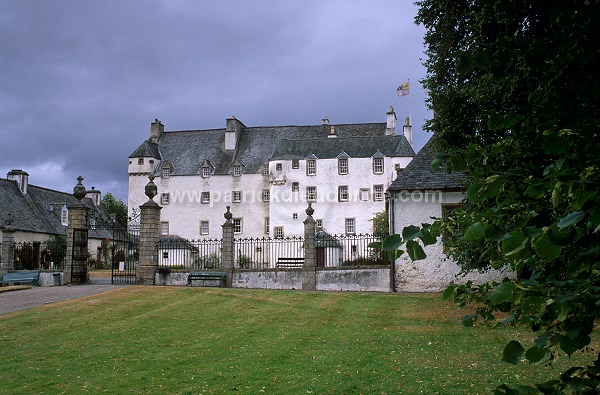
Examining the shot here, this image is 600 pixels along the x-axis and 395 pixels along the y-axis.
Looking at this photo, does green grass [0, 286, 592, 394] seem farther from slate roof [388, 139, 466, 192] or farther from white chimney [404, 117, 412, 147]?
white chimney [404, 117, 412, 147]

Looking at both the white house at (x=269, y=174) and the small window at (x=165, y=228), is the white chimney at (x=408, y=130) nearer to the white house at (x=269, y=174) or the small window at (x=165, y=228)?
the white house at (x=269, y=174)

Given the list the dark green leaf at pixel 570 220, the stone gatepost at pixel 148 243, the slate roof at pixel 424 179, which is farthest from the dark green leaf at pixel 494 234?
the stone gatepost at pixel 148 243

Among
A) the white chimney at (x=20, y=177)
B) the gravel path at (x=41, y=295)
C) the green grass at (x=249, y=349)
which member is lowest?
the green grass at (x=249, y=349)

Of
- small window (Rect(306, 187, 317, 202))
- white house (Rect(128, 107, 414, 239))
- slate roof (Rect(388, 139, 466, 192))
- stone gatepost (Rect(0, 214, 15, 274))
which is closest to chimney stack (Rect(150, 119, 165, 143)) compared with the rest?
white house (Rect(128, 107, 414, 239))

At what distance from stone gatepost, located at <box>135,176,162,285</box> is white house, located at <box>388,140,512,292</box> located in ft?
35.6

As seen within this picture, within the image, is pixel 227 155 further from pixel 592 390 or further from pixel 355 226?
pixel 592 390

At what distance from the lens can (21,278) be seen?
26.0 meters

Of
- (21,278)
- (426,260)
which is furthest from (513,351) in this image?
(21,278)

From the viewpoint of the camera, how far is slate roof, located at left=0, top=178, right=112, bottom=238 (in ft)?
148

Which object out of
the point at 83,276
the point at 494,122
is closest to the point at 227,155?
the point at 83,276

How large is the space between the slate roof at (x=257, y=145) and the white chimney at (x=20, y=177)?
49.2 ft

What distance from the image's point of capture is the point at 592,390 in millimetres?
2271

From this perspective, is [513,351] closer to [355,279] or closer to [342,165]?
[355,279]

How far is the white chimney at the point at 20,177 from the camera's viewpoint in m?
49.3
